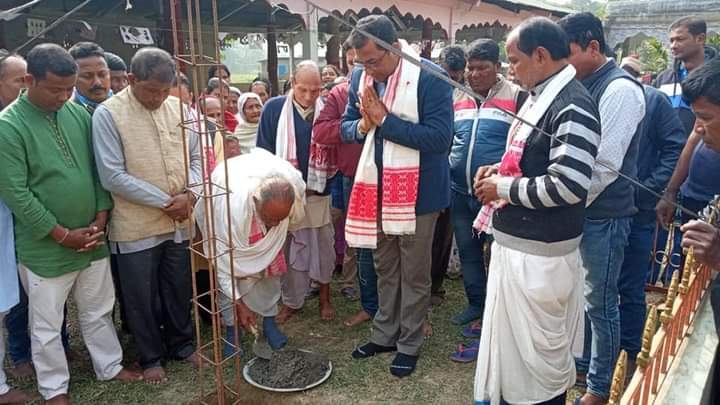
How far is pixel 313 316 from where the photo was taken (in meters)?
4.07

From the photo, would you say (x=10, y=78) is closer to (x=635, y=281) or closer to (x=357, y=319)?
(x=357, y=319)

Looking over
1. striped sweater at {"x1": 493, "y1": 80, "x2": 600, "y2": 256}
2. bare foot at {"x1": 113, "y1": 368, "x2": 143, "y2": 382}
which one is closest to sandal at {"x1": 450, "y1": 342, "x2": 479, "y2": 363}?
striped sweater at {"x1": 493, "y1": 80, "x2": 600, "y2": 256}

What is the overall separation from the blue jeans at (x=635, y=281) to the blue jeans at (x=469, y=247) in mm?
972

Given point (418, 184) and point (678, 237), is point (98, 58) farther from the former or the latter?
point (678, 237)

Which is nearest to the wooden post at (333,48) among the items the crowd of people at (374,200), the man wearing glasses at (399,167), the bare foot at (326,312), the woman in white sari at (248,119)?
the woman in white sari at (248,119)

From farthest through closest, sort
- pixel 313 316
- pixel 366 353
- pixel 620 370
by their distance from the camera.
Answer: pixel 313 316
pixel 366 353
pixel 620 370

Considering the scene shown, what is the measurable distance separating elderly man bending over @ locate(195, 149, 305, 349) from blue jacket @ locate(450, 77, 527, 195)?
43.7 inches

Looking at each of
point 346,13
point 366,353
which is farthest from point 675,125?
point 346,13

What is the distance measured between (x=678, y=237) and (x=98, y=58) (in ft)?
14.3

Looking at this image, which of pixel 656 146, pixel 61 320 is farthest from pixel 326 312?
pixel 656 146

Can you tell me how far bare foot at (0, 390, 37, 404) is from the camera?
2954mm

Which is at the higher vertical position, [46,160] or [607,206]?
[46,160]

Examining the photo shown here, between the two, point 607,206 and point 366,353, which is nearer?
point 607,206

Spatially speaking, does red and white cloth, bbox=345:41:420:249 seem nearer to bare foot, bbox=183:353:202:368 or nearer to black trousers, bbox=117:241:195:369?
black trousers, bbox=117:241:195:369
